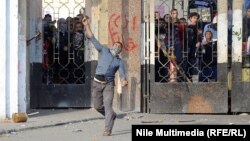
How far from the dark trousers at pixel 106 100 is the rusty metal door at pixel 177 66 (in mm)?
3222

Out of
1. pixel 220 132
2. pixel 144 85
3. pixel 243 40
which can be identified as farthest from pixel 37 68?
pixel 220 132

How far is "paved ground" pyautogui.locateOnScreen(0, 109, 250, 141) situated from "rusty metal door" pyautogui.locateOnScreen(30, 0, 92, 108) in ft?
1.24

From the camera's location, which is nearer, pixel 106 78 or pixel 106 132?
pixel 106 132

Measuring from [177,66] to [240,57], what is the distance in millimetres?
1428

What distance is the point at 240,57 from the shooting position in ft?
47.9

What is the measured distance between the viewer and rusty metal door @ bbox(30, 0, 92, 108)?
15219mm

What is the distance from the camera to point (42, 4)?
49.8ft

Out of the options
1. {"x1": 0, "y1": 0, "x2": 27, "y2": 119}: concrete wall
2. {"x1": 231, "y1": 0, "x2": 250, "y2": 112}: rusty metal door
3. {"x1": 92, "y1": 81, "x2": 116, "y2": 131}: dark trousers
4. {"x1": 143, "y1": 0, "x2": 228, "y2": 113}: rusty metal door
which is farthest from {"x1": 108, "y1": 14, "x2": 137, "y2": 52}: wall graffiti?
{"x1": 92, "y1": 81, "x2": 116, "y2": 131}: dark trousers

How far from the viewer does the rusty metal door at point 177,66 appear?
14672 millimetres

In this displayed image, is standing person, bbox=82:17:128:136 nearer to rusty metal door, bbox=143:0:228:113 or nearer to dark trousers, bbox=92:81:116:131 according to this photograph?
dark trousers, bbox=92:81:116:131

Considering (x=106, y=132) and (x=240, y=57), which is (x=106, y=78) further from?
(x=240, y=57)

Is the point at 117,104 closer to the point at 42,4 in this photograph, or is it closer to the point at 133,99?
the point at 133,99

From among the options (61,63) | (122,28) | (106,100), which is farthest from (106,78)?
(61,63)

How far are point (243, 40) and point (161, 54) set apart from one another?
187cm
